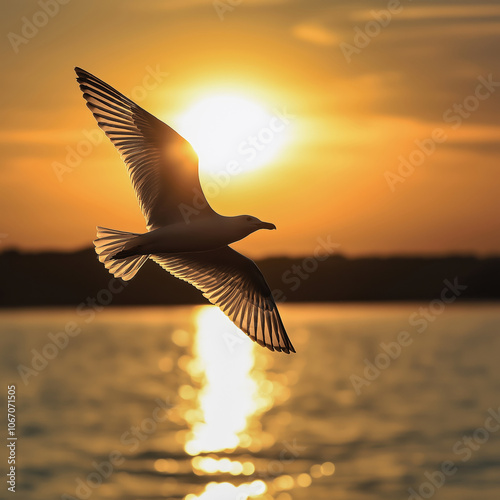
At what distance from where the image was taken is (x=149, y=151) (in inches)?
493

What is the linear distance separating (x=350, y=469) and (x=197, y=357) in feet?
162

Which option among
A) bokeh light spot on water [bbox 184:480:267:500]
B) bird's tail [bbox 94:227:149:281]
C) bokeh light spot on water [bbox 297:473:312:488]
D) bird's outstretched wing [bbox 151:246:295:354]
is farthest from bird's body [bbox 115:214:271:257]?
bokeh light spot on water [bbox 297:473:312:488]

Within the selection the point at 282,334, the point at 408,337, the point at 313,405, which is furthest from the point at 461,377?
the point at 282,334

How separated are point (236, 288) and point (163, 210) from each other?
5.88 ft

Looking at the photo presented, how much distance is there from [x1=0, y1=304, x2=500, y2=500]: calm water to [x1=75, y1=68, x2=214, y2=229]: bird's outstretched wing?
14.7 metres

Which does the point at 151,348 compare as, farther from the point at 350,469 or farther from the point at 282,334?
the point at 282,334

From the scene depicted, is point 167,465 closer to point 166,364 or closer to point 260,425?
point 260,425

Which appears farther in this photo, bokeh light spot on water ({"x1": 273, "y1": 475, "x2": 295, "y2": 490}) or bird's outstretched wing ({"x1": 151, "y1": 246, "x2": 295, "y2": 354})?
bokeh light spot on water ({"x1": 273, "y1": 475, "x2": 295, "y2": 490})

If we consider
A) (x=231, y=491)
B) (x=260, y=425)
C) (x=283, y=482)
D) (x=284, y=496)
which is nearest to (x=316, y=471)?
(x=283, y=482)

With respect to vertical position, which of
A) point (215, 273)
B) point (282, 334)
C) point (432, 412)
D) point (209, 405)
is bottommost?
point (282, 334)

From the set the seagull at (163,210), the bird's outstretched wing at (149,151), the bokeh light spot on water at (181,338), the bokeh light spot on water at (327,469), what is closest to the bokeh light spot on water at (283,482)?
the bokeh light spot on water at (327,469)

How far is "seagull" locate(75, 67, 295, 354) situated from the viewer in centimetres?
1190

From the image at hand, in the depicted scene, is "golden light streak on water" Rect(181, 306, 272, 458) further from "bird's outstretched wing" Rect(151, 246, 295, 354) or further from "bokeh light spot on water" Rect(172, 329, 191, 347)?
"bird's outstretched wing" Rect(151, 246, 295, 354)

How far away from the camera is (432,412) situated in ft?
127
